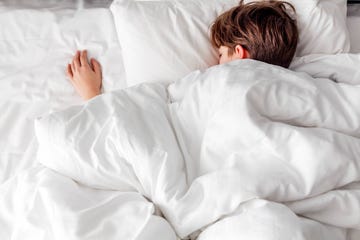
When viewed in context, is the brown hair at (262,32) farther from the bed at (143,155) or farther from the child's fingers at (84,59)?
the child's fingers at (84,59)

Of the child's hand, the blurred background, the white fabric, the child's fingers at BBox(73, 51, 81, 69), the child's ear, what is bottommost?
the white fabric

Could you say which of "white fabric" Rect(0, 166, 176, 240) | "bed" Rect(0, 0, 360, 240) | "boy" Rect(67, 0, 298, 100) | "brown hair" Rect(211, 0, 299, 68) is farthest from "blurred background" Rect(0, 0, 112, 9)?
"white fabric" Rect(0, 166, 176, 240)

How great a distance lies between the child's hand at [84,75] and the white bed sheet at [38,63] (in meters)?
0.02

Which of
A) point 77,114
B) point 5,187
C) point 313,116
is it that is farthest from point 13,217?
point 313,116

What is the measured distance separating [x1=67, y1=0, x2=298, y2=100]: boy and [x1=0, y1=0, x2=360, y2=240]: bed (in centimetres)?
5

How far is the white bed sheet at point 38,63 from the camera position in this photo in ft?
3.77

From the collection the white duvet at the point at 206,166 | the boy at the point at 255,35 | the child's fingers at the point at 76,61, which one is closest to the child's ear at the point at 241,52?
the boy at the point at 255,35

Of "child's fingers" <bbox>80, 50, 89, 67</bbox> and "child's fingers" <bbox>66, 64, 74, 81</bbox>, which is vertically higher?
"child's fingers" <bbox>80, 50, 89, 67</bbox>

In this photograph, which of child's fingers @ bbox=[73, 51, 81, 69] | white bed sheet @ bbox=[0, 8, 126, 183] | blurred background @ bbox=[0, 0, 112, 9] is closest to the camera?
white bed sheet @ bbox=[0, 8, 126, 183]

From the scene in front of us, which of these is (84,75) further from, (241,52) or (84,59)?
(241,52)

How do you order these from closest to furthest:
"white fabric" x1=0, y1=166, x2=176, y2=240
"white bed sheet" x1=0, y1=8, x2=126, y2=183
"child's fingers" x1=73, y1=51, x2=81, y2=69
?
1. "white fabric" x1=0, y1=166, x2=176, y2=240
2. "white bed sheet" x1=0, y1=8, x2=126, y2=183
3. "child's fingers" x1=73, y1=51, x2=81, y2=69

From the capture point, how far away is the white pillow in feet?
4.01

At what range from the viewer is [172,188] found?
3.04 ft

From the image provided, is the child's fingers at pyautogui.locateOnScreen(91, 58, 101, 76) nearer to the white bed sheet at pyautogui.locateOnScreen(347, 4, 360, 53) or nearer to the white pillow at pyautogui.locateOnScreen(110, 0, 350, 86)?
the white pillow at pyautogui.locateOnScreen(110, 0, 350, 86)
